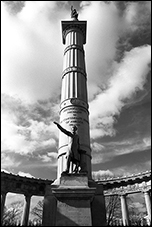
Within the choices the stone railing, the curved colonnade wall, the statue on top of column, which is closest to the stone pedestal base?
the curved colonnade wall

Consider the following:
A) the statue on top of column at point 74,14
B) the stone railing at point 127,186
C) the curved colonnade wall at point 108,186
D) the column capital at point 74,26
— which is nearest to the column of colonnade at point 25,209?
the curved colonnade wall at point 108,186

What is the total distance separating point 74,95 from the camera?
2145cm

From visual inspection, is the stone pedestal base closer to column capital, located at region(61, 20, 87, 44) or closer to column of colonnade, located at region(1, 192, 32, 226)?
column of colonnade, located at region(1, 192, 32, 226)

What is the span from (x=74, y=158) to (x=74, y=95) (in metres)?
9.88

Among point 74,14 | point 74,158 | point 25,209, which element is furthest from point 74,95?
point 25,209

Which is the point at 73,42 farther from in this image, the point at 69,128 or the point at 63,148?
the point at 63,148

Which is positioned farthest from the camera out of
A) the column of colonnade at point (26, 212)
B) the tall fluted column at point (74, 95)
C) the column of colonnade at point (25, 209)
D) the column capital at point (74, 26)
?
the column of colonnade at point (26, 212)

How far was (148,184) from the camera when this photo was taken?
112 ft

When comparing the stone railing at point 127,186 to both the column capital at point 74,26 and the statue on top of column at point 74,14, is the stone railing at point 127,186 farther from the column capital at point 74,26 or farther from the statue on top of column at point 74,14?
the statue on top of column at point 74,14

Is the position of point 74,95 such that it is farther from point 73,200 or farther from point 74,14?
point 74,14

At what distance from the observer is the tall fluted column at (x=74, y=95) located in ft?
60.4

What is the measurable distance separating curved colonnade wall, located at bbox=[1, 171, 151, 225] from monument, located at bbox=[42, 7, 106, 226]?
20319 mm

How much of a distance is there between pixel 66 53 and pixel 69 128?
42.7ft

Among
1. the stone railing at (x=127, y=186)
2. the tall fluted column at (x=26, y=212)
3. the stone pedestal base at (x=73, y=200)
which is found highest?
the stone pedestal base at (x=73, y=200)
